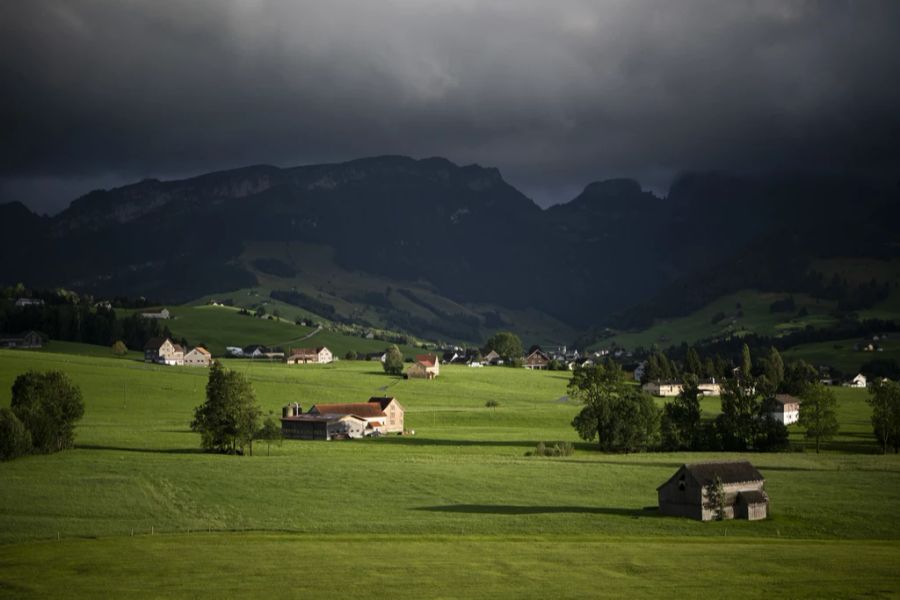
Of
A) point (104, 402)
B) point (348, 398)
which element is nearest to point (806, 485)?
point (348, 398)

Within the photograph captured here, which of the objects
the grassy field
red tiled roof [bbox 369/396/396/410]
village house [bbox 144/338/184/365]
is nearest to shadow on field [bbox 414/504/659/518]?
the grassy field

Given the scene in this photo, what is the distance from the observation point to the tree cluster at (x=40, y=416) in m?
84.4

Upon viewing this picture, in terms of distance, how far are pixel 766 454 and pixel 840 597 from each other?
6274 cm

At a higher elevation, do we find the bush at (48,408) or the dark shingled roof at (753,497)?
the bush at (48,408)

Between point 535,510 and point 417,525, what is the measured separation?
9.99m

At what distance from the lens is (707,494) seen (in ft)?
210

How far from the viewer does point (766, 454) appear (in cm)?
10244

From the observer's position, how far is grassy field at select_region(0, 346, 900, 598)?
44562 mm

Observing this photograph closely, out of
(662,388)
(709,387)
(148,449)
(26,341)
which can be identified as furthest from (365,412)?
(26,341)

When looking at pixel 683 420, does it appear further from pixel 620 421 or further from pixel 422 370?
pixel 422 370

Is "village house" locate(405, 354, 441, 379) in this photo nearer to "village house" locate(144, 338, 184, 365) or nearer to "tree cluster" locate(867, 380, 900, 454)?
"village house" locate(144, 338, 184, 365)

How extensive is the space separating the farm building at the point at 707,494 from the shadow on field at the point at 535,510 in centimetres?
163

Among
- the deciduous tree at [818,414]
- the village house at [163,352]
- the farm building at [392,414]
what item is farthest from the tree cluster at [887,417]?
the village house at [163,352]

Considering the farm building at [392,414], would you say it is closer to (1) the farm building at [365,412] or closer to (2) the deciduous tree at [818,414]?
(1) the farm building at [365,412]
